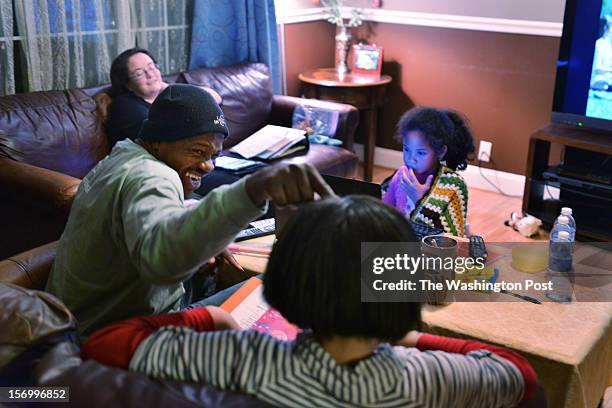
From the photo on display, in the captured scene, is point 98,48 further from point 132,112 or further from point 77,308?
point 77,308

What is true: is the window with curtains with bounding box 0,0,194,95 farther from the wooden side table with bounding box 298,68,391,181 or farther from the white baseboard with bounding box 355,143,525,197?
the white baseboard with bounding box 355,143,525,197

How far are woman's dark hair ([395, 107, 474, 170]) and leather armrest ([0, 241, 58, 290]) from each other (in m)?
1.39

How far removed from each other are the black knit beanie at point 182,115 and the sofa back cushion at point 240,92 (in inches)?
89.7

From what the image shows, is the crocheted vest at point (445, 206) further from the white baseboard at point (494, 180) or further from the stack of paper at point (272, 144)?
the white baseboard at point (494, 180)

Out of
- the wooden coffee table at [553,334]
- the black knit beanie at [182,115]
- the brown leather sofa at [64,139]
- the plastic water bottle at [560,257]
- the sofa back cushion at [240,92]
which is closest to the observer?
the black knit beanie at [182,115]

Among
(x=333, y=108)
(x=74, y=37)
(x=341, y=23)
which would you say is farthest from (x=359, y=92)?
(x=74, y=37)

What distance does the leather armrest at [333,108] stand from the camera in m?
3.83

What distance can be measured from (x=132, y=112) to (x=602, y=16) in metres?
2.31

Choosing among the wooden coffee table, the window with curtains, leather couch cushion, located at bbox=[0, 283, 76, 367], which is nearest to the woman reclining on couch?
the window with curtains

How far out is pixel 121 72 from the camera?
326 cm

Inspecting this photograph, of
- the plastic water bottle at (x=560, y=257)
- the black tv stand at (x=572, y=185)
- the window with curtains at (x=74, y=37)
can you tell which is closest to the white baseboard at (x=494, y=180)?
the black tv stand at (x=572, y=185)

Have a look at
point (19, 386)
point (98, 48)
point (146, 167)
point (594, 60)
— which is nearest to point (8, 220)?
point (98, 48)

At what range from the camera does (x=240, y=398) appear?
0.91m

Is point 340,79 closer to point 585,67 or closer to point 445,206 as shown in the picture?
point 585,67
